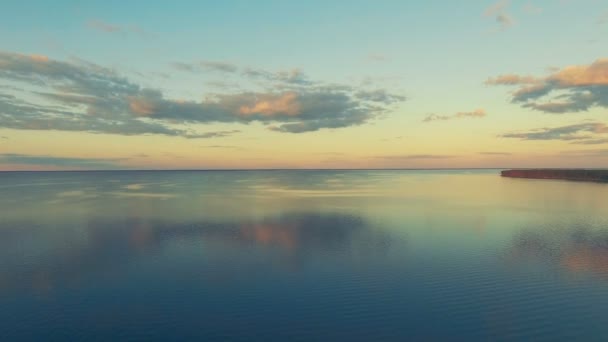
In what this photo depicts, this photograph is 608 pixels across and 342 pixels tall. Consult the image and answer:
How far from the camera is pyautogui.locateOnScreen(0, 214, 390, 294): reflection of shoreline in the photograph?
20.7 metres

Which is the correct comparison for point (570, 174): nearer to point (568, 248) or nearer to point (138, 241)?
point (568, 248)

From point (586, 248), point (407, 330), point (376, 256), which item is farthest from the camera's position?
point (586, 248)

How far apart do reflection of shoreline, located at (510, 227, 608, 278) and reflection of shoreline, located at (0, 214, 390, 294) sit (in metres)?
10.5

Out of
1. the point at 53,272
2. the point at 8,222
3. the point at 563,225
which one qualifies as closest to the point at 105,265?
the point at 53,272

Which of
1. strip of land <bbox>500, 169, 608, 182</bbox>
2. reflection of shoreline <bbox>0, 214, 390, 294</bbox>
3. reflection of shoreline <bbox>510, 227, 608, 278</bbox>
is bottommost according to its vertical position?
reflection of shoreline <bbox>0, 214, 390, 294</bbox>

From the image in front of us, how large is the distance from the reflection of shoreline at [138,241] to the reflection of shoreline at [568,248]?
10468 mm

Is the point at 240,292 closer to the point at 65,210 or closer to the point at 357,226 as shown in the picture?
the point at 357,226

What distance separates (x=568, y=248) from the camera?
86.8ft

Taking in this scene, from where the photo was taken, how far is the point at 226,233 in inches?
1291

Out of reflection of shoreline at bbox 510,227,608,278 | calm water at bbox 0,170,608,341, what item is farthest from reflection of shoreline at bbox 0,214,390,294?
reflection of shoreline at bbox 510,227,608,278

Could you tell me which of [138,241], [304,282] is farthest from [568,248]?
[138,241]

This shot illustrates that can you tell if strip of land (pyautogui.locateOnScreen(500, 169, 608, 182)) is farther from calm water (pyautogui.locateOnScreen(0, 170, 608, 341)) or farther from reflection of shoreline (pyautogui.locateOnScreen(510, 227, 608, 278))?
reflection of shoreline (pyautogui.locateOnScreen(510, 227, 608, 278))

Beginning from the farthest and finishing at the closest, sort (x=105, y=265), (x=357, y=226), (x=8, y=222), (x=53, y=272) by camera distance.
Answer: (x=8, y=222) < (x=357, y=226) < (x=105, y=265) < (x=53, y=272)

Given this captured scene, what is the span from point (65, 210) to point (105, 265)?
35607 mm
